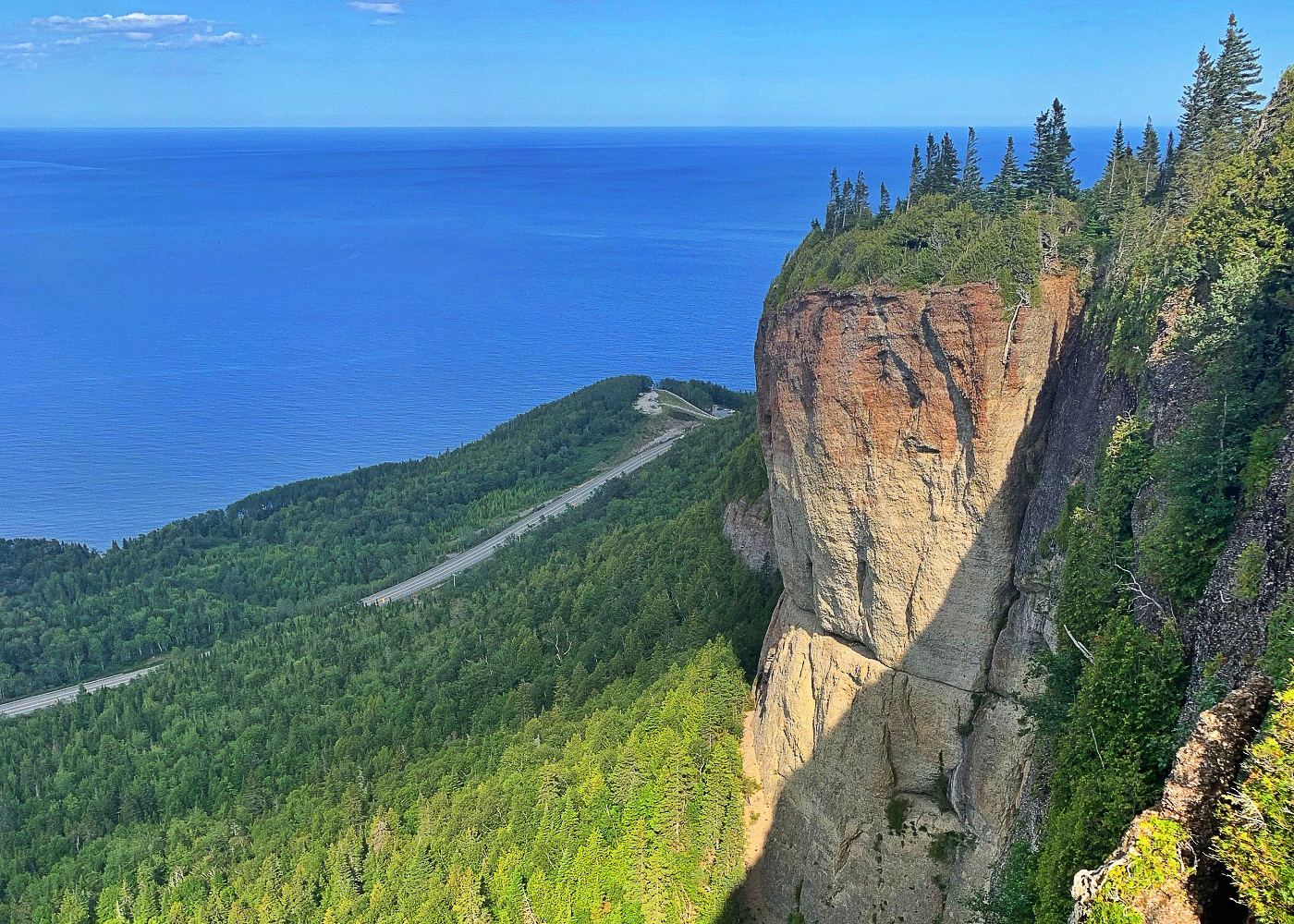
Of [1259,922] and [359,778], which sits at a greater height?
[1259,922]

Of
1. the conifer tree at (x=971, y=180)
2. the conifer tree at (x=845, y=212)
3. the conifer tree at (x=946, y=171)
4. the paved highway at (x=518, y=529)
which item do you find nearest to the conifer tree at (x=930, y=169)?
the conifer tree at (x=946, y=171)

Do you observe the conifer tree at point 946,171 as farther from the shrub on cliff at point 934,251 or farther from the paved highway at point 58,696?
the paved highway at point 58,696

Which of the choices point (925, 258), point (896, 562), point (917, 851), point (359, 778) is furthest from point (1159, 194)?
point (359, 778)

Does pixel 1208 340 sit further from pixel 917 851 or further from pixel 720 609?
pixel 720 609

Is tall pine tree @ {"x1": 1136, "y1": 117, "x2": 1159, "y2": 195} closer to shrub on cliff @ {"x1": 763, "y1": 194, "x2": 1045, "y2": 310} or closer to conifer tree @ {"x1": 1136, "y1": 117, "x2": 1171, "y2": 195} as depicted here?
conifer tree @ {"x1": 1136, "y1": 117, "x2": 1171, "y2": 195}

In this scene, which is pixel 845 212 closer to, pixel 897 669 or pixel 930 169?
pixel 930 169

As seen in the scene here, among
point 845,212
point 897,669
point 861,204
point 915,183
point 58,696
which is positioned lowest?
point 58,696

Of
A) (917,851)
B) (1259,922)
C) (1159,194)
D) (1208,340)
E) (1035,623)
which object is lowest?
(917,851)

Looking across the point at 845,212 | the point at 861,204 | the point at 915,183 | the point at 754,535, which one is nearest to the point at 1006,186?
the point at 845,212
